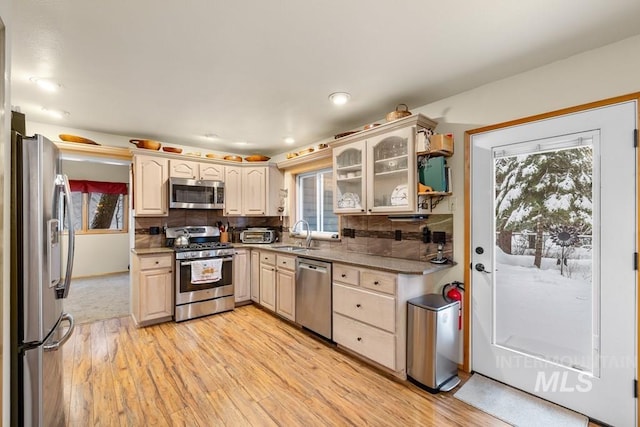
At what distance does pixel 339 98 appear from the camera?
2.72m

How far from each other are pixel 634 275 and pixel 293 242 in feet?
11.9

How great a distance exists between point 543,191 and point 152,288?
163 inches

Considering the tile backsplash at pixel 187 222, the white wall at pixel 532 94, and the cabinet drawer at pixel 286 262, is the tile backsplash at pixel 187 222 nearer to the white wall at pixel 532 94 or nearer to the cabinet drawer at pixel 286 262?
the cabinet drawer at pixel 286 262

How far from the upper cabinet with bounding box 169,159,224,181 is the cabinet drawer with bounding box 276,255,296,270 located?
1.65 m

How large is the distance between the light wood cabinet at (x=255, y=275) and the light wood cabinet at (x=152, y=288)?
108cm

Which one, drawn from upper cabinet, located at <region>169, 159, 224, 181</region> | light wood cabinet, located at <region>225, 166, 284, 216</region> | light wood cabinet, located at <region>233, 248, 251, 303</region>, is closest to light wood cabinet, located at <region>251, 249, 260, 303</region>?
light wood cabinet, located at <region>233, 248, 251, 303</region>

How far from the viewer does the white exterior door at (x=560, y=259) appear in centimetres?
181

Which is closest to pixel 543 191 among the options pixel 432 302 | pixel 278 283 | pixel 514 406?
pixel 432 302

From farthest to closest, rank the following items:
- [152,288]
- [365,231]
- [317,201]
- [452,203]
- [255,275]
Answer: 1. [317,201]
2. [255,275]
3. [152,288]
4. [365,231]
5. [452,203]

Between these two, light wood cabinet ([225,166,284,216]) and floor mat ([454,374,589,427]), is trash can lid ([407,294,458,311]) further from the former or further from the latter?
light wood cabinet ([225,166,284,216])

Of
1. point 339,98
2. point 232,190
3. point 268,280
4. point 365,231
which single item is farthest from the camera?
point 232,190

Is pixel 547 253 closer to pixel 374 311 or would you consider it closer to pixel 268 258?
pixel 374 311

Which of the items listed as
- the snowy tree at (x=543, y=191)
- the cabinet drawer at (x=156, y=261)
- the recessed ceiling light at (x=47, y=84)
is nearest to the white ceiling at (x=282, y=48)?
the recessed ceiling light at (x=47, y=84)

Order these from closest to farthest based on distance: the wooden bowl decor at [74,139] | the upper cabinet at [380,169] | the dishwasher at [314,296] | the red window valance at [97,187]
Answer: the upper cabinet at [380,169]
the dishwasher at [314,296]
the wooden bowl decor at [74,139]
the red window valance at [97,187]
